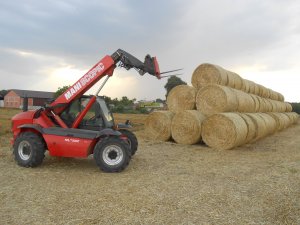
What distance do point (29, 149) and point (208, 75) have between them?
23.7 feet

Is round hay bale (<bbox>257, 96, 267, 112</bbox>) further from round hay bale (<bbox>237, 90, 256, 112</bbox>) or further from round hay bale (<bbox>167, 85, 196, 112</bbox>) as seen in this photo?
round hay bale (<bbox>167, 85, 196, 112</bbox>)

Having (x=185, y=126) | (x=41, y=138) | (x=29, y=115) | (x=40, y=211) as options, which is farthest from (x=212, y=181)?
(x=185, y=126)

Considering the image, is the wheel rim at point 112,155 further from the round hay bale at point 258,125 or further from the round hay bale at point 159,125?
the round hay bale at point 258,125

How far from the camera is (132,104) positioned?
152ft

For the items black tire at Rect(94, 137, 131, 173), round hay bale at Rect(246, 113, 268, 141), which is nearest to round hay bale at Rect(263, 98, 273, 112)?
round hay bale at Rect(246, 113, 268, 141)

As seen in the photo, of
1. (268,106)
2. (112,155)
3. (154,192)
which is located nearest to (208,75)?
(112,155)

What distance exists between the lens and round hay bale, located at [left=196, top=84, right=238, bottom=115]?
1191cm

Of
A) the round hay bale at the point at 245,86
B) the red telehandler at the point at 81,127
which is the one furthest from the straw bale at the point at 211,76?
the red telehandler at the point at 81,127

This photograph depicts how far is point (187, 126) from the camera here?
1193cm

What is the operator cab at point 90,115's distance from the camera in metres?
7.95

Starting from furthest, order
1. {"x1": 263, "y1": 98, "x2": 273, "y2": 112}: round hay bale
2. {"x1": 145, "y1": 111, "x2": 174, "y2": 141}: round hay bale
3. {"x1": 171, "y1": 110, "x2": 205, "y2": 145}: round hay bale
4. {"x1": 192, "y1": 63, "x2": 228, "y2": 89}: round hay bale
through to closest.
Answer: {"x1": 263, "y1": 98, "x2": 273, "y2": 112}: round hay bale
{"x1": 192, "y1": 63, "x2": 228, "y2": 89}: round hay bale
{"x1": 145, "y1": 111, "x2": 174, "y2": 141}: round hay bale
{"x1": 171, "y1": 110, "x2": 205, "y2": 145}: round hay bale

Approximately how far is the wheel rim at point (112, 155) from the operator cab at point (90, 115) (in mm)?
725

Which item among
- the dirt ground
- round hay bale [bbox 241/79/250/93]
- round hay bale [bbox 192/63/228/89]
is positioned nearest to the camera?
the dirt ground

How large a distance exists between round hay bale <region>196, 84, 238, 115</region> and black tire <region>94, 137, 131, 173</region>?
5.47 m
